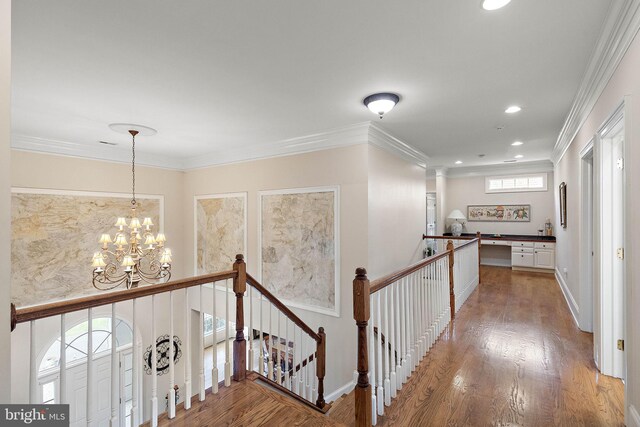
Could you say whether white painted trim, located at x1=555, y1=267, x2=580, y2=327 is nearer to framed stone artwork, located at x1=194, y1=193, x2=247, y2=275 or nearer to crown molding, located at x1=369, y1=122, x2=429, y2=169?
crown molding, located at x1=369, y1=122, x2=429, y2=169

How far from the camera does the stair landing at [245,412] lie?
1.97 metres

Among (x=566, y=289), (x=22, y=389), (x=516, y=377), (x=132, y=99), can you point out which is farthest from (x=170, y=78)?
(x=566, y=289)

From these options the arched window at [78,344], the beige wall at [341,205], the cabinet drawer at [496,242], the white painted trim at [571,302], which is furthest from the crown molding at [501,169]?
the arched window at [78,344]

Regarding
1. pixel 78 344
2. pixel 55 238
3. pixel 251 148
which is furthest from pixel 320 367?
pixel 55 238

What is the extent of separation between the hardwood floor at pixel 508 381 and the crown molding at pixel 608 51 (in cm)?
235

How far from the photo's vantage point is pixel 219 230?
5660 millimetres

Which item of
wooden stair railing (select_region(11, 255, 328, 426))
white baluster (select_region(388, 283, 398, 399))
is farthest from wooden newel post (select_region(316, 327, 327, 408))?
white baluster (select_region(388, 283, 398, 399))

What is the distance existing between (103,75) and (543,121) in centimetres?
494

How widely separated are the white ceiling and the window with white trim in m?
3.96

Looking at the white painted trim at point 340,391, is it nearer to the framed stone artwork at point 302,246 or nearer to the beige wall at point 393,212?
the framed stone artwork at point 302,246

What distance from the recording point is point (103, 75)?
8.36ft

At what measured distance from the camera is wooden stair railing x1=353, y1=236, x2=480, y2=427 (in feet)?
6.13

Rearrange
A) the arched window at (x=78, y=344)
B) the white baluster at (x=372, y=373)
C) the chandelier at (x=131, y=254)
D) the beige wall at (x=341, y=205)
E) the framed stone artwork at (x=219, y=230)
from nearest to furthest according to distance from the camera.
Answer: the white baluster at (x=372, y=373) → the chandelier at (x=131, y=254) → the beige wall at (x=341, y=205) → the arched window at (x=78, y=344) → the framed stone artwork at (x=219, y=230)

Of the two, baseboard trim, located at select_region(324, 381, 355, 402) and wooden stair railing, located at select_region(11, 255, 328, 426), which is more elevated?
wooden stair railing, located at select_region(11, 255, 328, 426)
